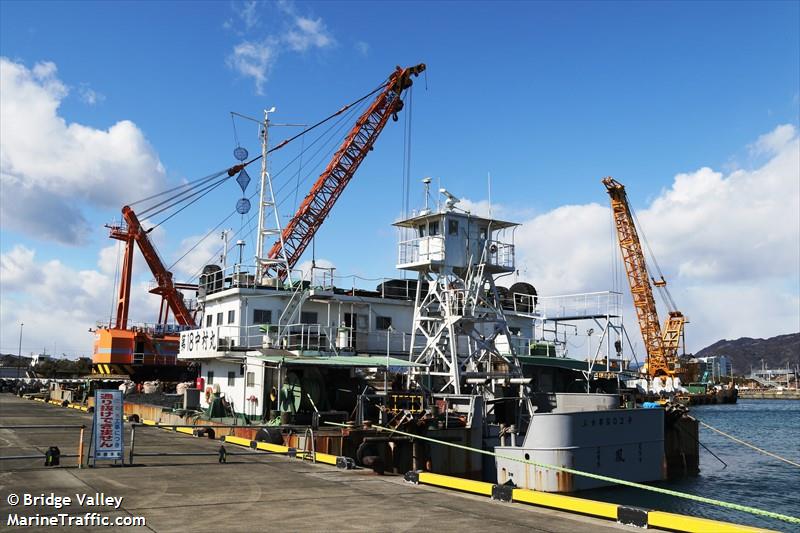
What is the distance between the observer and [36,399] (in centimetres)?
5919

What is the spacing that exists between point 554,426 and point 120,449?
15743 mm

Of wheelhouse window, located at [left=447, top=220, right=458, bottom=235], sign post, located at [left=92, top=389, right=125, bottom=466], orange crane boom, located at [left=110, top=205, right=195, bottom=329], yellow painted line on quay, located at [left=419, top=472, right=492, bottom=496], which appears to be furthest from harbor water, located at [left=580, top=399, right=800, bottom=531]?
orange crane boom, located at [left=110, top=205, right=195, bottom=329]

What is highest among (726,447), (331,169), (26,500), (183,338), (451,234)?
(331,169)

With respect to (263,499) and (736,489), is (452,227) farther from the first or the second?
(263,499)

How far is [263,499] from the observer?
494 inches

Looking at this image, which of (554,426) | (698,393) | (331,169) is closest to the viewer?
(554,426)

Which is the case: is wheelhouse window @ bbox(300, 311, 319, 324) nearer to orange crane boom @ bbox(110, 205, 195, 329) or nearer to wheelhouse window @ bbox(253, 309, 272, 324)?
wheelhouse window @ bbox(253, 309, 272, 324)

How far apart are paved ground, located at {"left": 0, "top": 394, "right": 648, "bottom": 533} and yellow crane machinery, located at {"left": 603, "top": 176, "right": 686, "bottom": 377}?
89.8m

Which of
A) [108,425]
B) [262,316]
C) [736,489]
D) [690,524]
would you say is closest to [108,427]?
[108,425]

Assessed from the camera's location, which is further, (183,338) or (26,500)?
(183,338)

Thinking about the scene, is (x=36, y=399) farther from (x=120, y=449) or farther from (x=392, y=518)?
(x=392, y=518)

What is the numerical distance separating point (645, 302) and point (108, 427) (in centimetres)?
9819

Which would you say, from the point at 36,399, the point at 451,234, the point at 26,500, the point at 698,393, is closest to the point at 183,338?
the point at 451,234

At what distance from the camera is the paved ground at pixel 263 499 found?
10641mm
